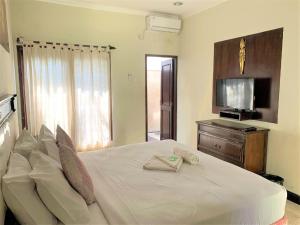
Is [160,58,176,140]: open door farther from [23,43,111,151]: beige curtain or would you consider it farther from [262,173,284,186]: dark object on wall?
[262,173,284,186]: dark object on wall

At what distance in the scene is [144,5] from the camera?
398cm

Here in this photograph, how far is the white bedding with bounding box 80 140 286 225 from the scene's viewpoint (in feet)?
4.41

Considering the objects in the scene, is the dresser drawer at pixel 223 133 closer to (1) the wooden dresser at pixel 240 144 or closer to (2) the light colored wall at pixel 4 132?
(1) the wooden dresser at pixel 240 144

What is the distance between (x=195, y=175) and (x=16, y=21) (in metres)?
3.56

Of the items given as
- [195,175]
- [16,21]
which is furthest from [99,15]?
[195,175]

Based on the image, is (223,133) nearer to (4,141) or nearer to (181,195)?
(181,195)

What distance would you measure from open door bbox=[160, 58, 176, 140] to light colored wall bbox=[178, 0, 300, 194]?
0.17 metres

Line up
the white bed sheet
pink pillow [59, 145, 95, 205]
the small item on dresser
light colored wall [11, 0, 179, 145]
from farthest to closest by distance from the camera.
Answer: light colored wall [11, 0, 179, 145], the small item on dresser, pink pillow [59, 145, 95, 205], the white bed sheet

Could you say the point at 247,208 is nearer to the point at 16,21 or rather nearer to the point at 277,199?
the point at 277,199

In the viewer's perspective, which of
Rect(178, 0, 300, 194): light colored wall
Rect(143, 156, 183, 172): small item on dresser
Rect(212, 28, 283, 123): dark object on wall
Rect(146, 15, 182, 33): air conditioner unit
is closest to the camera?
Rect(143, 156, 183, 172): small item on dresser

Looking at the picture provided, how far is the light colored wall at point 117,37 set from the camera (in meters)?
3.62

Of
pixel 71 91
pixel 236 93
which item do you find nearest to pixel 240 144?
pixel 236 93

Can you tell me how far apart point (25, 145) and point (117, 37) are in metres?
2.98

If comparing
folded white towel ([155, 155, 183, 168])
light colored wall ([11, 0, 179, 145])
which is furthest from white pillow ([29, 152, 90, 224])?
light colored wall ([11, 0, 179, 145])
